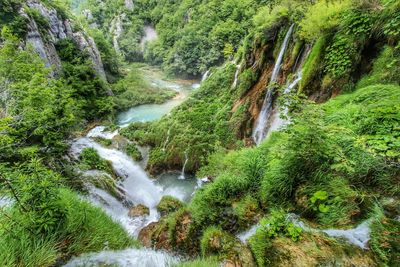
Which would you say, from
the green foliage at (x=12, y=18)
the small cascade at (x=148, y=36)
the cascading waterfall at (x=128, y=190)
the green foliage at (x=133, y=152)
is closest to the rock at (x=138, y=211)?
the cascading waterfall at (x=128, y=190)

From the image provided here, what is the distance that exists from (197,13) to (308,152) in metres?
48.2

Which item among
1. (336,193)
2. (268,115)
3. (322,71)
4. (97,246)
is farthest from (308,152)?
(268,115)

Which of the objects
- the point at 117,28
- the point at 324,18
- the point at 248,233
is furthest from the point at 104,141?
the point at 117,28

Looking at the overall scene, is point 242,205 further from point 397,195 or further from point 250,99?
point 250,99

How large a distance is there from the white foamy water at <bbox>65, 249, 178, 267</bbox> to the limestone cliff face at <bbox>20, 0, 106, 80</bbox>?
585 inches

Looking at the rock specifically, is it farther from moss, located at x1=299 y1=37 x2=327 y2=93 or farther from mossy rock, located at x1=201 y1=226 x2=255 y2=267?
moss, located at x1=299 y1=37 x2=327 y2=93

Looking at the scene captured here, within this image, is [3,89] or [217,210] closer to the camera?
[217,210]

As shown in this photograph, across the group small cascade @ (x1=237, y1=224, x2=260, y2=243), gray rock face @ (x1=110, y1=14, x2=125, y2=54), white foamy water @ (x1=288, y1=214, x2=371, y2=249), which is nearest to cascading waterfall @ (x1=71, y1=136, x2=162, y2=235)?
small cascade @ (x1=237, y1=224, x2=260, y2=243)

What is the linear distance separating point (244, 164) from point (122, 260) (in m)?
2.97

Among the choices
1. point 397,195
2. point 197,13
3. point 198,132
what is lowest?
point 198,132

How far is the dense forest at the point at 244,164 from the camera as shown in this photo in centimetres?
303

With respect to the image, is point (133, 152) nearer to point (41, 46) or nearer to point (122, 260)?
point (122, 260)

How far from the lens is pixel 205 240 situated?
13.5 feet

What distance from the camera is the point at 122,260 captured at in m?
3.47
